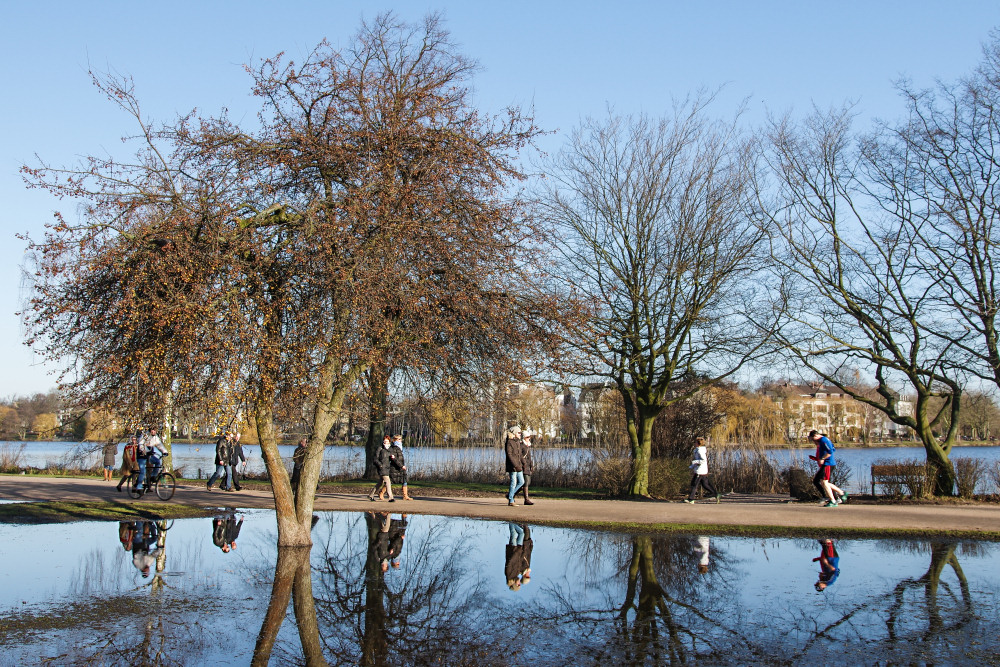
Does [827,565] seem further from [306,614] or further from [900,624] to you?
[306,614]

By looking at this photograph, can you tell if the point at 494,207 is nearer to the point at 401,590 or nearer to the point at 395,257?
the point at 395,257

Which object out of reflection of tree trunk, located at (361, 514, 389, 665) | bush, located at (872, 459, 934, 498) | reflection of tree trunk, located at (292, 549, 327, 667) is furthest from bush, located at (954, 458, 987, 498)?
reflection of tree trunk, located at (292, 549, 327, 667)

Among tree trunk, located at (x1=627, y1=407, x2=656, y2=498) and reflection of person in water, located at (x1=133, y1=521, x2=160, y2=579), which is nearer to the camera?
reflection of person in water, located at (x1=133, y1=521, x2=160, y2=579)

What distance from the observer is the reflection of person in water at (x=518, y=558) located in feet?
34.2

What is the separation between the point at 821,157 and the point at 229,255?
1882 centimetres

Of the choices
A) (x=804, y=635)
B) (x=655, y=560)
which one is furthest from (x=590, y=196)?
(x=804, y=635)

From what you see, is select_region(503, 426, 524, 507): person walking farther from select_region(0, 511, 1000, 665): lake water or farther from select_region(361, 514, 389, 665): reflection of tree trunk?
select_region(361, 514, 389, 665): reflection of tree trunk

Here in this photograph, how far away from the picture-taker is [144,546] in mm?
13227

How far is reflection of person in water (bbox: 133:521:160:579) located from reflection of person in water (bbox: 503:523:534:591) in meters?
4.89

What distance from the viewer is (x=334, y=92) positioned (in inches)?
479

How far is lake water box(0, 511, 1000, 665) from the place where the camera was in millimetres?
7043

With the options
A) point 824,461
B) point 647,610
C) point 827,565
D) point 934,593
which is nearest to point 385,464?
point 824,461

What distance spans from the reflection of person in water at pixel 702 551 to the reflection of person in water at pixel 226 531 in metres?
7.42

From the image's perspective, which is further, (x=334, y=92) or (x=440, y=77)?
(x=440, y=77)
